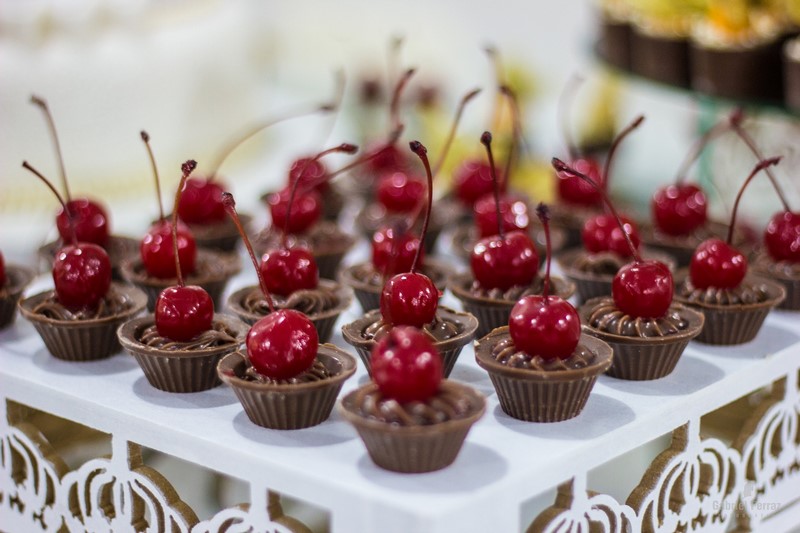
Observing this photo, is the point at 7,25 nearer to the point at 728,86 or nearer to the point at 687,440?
the point at 728,86

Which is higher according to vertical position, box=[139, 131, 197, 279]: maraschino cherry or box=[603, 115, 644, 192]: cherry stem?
box=[603, 115, 644, 192]: cherry stem

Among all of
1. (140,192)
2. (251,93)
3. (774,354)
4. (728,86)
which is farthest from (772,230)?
(251,93)

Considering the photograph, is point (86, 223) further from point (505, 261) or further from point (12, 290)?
point (505, 261)

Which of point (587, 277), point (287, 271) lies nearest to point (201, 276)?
point (287, 271)

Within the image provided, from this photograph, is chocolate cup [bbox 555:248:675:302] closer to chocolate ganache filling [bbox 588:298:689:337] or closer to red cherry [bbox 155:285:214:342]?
chocolate ganache filling [bbox 588:298:689:337]

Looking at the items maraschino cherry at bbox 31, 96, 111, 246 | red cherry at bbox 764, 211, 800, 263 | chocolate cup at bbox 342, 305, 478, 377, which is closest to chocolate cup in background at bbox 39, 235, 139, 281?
maraschino cherry at bbox 31, 96, 111, 246

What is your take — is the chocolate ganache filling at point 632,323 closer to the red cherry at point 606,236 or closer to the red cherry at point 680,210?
the red cherry at point 606,236
